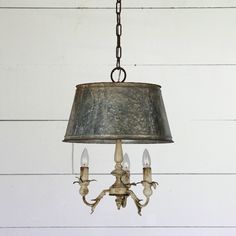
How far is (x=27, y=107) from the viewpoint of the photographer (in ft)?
6.09

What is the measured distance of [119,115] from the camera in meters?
1.07

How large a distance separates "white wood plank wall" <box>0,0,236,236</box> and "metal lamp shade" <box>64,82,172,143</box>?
74 centimetres

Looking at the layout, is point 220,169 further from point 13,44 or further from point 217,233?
point 13,44

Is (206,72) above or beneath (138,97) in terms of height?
above

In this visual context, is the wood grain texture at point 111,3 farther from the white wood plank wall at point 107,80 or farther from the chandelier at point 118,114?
the chandelier at point 118,114

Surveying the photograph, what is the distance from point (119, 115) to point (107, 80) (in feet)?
2.63

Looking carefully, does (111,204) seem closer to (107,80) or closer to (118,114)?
(107,80)

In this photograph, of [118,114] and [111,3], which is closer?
[118,114]

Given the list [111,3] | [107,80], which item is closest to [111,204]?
[107,80]

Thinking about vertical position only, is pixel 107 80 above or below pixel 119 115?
above

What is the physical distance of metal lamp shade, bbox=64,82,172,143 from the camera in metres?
1.06

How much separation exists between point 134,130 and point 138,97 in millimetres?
72

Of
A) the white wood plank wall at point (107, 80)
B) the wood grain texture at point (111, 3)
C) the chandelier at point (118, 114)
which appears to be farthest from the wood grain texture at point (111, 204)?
the chandelier at point (118, 114)

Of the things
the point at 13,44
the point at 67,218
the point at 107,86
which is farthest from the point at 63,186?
the point at 107,86
